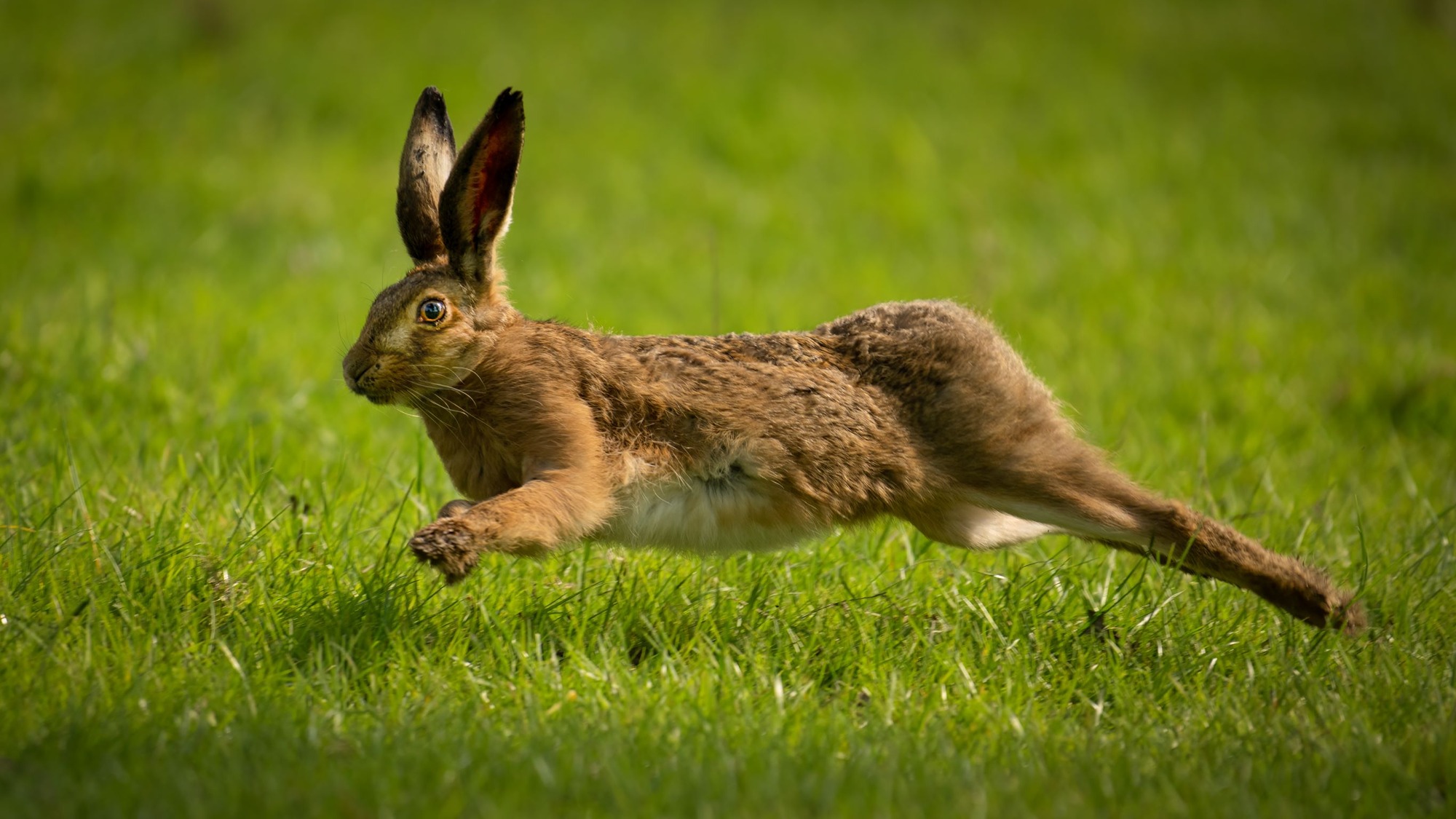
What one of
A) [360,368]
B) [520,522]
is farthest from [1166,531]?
[360,368]

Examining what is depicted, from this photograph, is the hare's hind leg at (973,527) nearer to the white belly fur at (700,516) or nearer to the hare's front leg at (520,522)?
the white belly fur at (700,516)

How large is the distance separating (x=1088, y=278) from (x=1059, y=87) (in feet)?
13.5

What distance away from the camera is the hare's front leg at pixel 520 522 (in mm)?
3227

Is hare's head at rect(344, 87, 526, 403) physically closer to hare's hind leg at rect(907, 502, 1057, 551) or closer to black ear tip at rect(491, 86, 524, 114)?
black ear tip at rect(491, 86, 524, 114)

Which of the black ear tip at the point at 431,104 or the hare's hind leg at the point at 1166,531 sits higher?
the black ear tip at the point at 431,104

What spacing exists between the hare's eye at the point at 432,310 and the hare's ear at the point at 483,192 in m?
0.13

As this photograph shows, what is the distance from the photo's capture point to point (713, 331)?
18.7ft

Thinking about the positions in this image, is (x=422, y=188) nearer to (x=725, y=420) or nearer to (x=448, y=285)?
(x=448, y=285)

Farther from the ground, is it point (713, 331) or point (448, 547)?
point (713, 331)

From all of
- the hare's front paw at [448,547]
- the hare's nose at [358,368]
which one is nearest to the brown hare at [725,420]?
the hare's nose at [358,368]

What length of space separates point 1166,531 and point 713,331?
2.22m

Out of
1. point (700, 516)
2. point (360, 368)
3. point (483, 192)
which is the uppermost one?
point (483, 192)

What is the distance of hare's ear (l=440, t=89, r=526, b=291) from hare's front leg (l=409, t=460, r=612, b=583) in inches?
28.8

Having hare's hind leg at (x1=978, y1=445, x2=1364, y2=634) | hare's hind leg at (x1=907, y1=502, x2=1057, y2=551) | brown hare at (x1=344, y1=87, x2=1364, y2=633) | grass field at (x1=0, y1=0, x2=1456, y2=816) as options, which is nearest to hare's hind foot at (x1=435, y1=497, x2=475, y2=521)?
brown hare at (x1=344, y1=87, x2=1364, y2=633)
